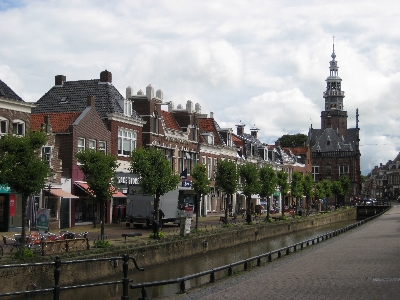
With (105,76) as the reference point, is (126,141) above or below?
below

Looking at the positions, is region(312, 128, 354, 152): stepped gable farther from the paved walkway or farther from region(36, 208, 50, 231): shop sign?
region(36, 208, 50, 231): shop sign

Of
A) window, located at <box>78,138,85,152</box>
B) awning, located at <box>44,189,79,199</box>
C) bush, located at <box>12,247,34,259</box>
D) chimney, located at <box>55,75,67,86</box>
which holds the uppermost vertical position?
chimney, located at <box>55,75,67,86</box>

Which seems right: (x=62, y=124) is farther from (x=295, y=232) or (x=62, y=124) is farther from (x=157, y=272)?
(x=295, y=232)

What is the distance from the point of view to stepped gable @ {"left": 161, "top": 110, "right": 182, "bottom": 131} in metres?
63.2

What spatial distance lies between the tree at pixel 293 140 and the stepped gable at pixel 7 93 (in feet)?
375

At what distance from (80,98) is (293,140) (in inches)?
4181

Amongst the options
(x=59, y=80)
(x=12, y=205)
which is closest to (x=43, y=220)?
(x=12, y=205)

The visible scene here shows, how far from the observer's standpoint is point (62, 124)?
48.2 m

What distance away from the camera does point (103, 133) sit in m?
50.9

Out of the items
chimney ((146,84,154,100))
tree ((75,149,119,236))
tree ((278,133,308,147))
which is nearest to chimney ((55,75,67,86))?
chimney ((146,84,154,100))

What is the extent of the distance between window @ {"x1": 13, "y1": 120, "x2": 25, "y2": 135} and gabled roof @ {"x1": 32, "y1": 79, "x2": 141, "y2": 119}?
980 centimetres

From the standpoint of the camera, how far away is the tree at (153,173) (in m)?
41.1

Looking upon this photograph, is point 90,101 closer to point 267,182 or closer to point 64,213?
point 64,213

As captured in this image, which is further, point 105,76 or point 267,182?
point 267,182
